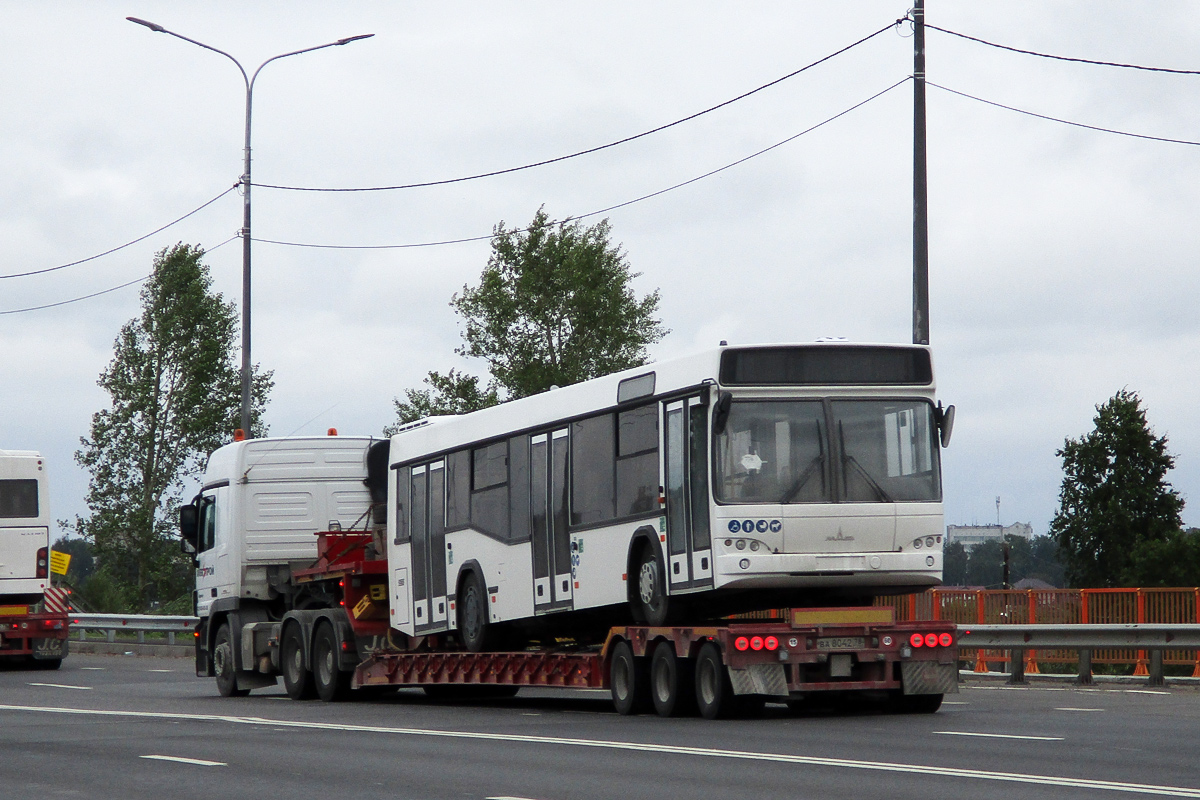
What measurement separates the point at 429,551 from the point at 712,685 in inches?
Answer: 220

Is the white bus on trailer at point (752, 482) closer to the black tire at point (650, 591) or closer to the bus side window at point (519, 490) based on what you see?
the black tire at point (650, 591)

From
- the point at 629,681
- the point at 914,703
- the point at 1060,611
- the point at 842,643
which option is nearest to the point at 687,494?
the point at 842,643

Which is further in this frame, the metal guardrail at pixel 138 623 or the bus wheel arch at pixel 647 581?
the metal guardrail at pixel 138 623

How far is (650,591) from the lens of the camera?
644 inches

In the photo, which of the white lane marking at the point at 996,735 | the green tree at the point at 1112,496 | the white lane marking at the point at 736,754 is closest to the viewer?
the white lane marking at the point at 736,754

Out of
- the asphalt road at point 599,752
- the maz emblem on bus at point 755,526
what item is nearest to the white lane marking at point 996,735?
the asphalt road at point 599,752

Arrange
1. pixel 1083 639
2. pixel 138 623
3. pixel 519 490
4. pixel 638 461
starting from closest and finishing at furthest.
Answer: pixel 638 461, pixel 519 490, pixel 1083 639, pixel 138 623

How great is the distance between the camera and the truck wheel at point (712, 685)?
51.0 feet

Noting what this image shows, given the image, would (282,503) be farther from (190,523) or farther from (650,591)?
(650,591)

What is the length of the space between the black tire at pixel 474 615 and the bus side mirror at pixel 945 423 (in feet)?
18.2

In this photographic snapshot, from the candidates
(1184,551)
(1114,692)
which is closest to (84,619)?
(1114,692)

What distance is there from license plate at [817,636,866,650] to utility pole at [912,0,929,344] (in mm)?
7606

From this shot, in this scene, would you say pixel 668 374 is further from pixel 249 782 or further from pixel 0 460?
pixel 0 460

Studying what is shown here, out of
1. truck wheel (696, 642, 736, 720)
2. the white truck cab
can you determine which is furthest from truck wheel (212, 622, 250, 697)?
truck wheel (696, 642, 736, 720)
